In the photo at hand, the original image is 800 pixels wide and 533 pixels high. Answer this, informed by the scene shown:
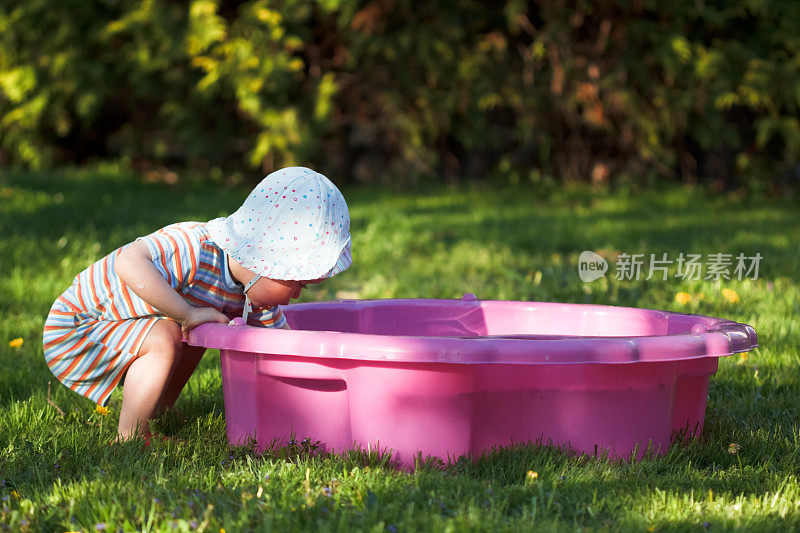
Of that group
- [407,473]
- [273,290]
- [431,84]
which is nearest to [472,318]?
[273,290]

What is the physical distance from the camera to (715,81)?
730 centimetres

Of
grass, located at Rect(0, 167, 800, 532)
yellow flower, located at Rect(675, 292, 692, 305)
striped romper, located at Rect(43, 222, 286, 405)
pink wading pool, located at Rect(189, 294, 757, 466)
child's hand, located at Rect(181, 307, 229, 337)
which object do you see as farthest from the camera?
yellow flower, located at Rect(675, 292, 692, 305)

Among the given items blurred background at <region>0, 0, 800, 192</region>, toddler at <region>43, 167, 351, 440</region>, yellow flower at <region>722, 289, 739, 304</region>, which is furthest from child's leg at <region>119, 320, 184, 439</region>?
blurred background at <region>0, 0, 800, 192</region>

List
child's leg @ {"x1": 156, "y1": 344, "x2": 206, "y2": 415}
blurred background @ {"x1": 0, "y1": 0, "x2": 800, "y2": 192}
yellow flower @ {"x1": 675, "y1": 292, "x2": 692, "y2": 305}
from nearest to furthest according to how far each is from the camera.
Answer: child's leg @ {"x1": 156, "y1": 344, "x2": 206, "y2": 415}, yellow flower @ {"x1": 675, "y1": 292, "x2": 692, "y2": 305}, blurred background @ {"x1": 0, "y1": 0, "x2": 800, "y2": 192}

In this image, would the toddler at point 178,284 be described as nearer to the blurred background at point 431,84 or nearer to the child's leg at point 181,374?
the child's leg at point 181,374

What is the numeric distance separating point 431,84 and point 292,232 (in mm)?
5804

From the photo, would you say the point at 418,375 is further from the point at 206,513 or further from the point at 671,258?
the point at 671,258

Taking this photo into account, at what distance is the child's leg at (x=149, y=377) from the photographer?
86.7 inches

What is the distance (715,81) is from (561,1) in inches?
57.1

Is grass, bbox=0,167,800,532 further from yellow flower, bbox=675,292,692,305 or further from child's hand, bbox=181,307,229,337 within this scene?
child's hand, bbox=181,307,229,337

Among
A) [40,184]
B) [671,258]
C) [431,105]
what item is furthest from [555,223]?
[40,184]

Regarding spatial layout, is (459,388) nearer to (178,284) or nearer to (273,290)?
(273,290)

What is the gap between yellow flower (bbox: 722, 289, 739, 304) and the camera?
3.74 m

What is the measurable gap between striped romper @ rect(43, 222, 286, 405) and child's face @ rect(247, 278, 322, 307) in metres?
0.07
